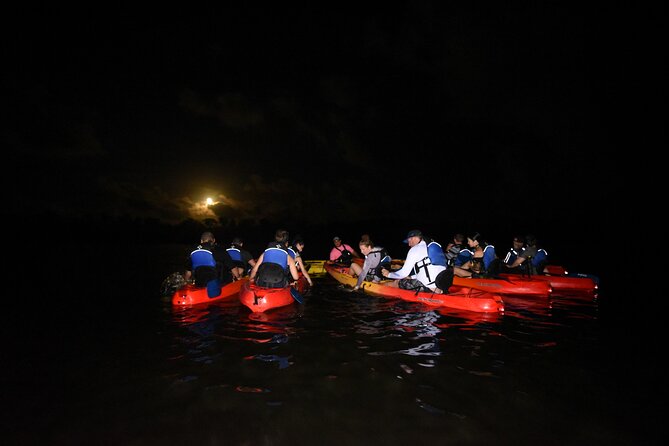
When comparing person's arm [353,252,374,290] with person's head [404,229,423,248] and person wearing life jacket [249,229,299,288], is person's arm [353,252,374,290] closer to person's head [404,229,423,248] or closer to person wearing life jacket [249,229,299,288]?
person's head [404,229,423,248]

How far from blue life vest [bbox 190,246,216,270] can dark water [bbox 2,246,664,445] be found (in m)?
1.73

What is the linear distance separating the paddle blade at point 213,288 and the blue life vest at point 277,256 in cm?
195

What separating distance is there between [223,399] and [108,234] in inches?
5811

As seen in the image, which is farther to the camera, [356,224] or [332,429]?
[356,224]

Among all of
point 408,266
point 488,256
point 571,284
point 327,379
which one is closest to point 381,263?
point 408,266

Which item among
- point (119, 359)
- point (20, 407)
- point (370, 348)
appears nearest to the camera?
point (20, 407)

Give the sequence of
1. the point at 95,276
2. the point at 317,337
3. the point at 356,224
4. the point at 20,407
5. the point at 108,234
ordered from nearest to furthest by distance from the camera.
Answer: the point at 20,407 → the point at 317,337 → the point at 95,276 → the point at 108,234 → the point at 356,224

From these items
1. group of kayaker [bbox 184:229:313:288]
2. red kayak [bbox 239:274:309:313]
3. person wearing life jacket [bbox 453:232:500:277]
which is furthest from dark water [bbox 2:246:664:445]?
person wearing life jacket [bbox 453:232:500:277]

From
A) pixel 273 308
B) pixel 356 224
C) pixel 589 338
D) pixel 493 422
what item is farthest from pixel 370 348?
pixel 356 224

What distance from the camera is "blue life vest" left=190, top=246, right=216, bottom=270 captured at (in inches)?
455

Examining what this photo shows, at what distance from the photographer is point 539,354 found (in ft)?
23.6

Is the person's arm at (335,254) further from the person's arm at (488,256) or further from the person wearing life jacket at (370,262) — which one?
the person's arm at (488,256)

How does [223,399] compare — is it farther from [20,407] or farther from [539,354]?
[539,354]

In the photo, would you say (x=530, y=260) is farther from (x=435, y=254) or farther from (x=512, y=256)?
(x=435, y=254)
